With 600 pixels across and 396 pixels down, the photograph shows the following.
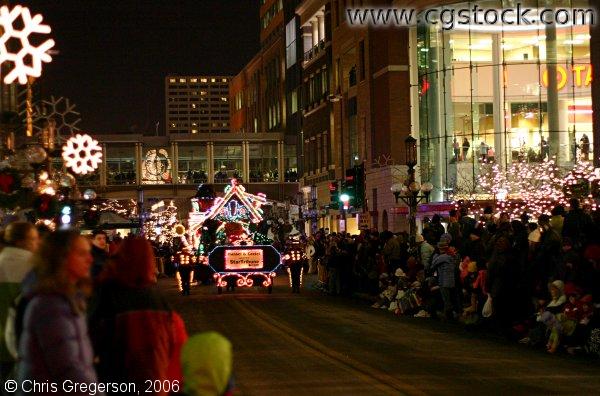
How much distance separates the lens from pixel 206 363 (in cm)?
579

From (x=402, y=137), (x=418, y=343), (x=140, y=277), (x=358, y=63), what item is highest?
(x=358, y=63)

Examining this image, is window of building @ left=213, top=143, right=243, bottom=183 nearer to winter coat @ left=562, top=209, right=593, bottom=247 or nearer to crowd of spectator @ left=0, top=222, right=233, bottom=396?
winter coat @ left=562, top=209, right=593, bottom=247

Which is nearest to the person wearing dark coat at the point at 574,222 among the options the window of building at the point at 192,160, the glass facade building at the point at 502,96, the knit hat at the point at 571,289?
the knit hat at the point at 571,289

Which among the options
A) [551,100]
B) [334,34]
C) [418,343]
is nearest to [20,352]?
[418,343]

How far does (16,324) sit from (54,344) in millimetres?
1250

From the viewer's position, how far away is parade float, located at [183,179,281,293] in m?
33.8

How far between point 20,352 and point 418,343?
13.6 meters

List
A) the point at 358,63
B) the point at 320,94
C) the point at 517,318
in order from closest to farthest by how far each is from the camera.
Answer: the point at 517,318, the point at 358,63, the point at 320,94

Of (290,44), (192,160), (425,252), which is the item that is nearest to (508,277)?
(425,252)

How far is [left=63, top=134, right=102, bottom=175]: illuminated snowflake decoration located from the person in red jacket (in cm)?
1951

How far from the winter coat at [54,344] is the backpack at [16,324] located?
0.59 m

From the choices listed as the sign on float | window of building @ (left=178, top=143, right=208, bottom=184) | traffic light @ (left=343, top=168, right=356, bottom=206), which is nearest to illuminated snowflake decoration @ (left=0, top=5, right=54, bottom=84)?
the sign on float

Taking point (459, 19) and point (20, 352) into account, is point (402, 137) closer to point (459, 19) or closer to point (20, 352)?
point (459, 19)

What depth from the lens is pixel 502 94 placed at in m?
50.3
